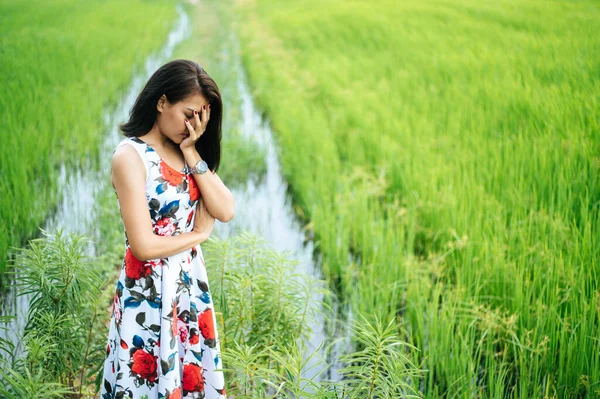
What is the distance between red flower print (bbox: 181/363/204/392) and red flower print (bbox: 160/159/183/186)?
545 mm

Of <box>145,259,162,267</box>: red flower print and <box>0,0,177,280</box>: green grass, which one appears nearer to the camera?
<box>145,259,162,267</box>: red flower print

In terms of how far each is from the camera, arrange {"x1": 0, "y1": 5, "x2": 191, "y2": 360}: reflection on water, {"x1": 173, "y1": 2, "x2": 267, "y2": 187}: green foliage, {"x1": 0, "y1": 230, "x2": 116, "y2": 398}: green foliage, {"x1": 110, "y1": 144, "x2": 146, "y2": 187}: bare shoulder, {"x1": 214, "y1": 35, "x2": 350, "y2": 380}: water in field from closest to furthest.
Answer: {"x1": 110, "y1": 144, "x2": 146, "y2": 187}: bare shoulder < {"x1": 0, "y1": 230, "x2": 116, "y2": 398}: green foliage < {"x1": 0, "y1": 5, "x2": 191, "y2": 360}: reflection on water < {"x1": 214, "y1": 35, "x2": 350, "y2": 380}: water in field < {"x1": 173, "y1": 2, "x2": 267, "y2": 187}: green foliage

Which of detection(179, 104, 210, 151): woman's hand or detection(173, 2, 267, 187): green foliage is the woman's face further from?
detection(173, 2, 267, 187): green foliage

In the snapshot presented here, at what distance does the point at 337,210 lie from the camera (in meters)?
3.64

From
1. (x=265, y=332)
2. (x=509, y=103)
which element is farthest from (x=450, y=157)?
(x=265, y=332)

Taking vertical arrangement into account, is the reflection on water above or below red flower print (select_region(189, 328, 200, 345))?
below

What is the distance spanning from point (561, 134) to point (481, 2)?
6.00 m

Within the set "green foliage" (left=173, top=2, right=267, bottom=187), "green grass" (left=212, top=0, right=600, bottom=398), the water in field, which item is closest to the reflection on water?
the water in field

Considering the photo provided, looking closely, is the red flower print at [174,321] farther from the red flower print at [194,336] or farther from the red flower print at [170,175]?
the red flower print at [170,175]

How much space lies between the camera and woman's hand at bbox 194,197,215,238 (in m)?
1.55

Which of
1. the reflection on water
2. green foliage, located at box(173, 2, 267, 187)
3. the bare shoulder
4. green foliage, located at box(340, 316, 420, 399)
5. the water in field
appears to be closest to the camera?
the bare shoulder

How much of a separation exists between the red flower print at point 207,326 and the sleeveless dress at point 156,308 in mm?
32

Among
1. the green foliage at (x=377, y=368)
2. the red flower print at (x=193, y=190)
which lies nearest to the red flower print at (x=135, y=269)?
the red flower print at (x=193, y=190)

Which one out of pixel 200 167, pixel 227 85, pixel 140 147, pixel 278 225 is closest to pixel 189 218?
pixel 200 167
